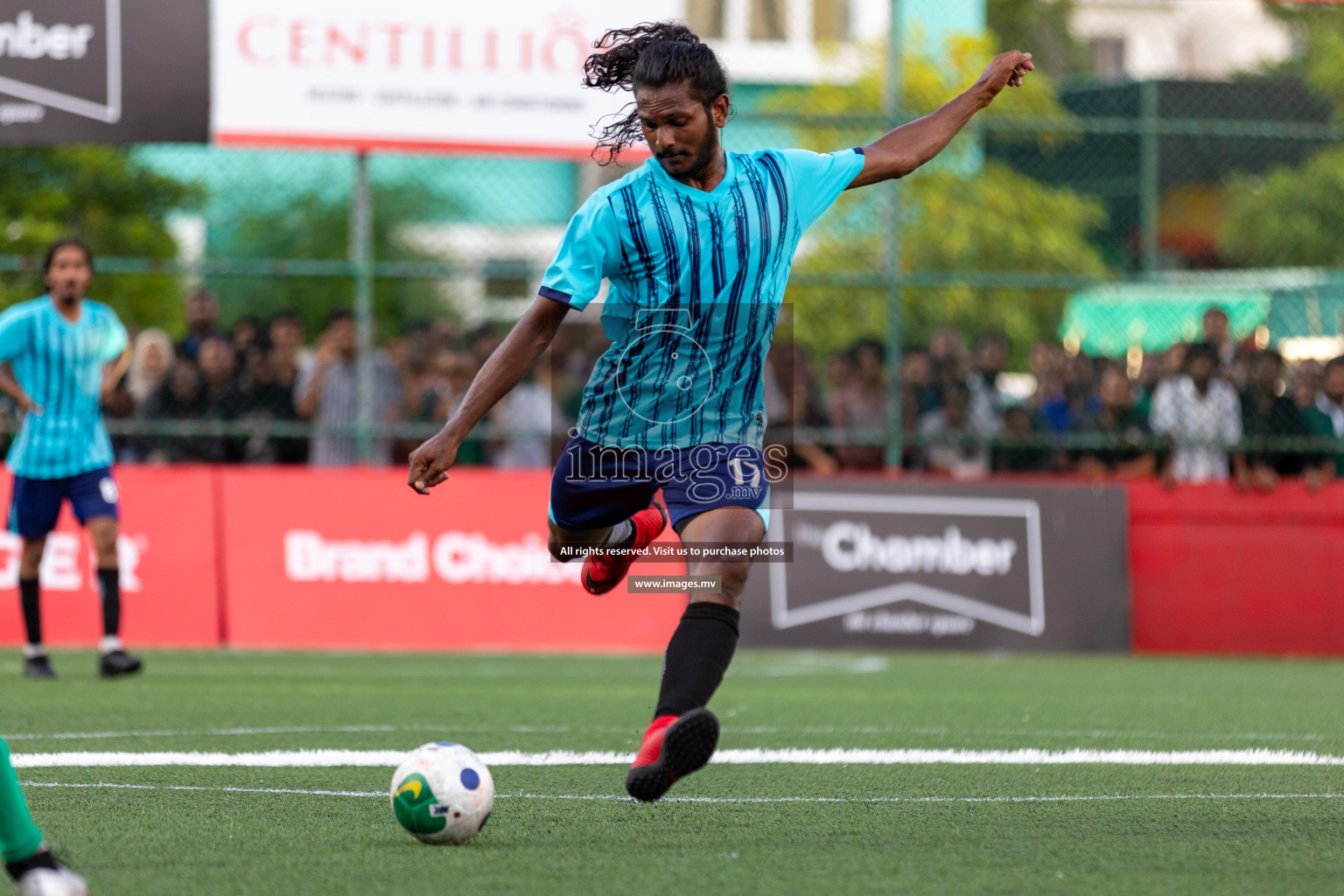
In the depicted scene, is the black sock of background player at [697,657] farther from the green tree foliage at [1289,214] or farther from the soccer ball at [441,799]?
the green tree foliage at [1289,214]

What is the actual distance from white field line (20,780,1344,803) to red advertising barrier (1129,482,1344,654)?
24.4 ft

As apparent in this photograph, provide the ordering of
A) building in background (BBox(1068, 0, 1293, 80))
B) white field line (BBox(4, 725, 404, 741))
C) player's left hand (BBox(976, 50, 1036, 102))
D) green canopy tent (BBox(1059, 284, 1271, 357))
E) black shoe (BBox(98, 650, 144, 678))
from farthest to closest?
building in background (BBox(1068, 0, 1293, 80)) < green canopy tent (BBox(1059, 284, 1271, 357)) < black shoe (BBox(98, 650, 144, 678)) < white field line (BBox(4, 725, 404, 741)) < player's left hand (BBox(976, 50, 1036, 102))

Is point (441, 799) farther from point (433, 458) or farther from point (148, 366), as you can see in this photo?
point (148, 366)

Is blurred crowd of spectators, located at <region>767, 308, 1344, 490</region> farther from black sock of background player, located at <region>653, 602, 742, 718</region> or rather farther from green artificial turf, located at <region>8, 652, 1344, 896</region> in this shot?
black sock of background player, located at <region>653, 602, 742, 718</region>

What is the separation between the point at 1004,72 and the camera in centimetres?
548

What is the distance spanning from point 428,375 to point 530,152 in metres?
1.72

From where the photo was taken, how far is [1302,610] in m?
12.5

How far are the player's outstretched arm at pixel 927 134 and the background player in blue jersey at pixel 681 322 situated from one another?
92mm

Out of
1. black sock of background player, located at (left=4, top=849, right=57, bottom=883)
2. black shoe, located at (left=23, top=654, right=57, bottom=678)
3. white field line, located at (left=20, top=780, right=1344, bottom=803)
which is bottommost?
black shoe, located at (left=23, top=654, right=57, bottom=678)

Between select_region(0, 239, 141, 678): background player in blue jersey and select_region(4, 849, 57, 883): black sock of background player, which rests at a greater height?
select_region(0, 239, 141, 678): background player in blue jersey

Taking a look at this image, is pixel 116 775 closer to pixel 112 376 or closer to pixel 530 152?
pixel 112 376

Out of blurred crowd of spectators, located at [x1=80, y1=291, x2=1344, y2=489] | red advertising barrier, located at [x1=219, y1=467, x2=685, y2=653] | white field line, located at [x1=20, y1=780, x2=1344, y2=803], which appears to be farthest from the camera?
blurred crowd of spectators, located at [x1=80, y1=291, x2=1344, y2=489]

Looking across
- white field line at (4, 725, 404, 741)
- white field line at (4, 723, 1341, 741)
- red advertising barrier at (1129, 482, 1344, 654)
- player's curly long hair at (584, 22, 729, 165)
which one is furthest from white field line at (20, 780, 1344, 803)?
red advertising barrier at (1129, 482, 1344, 654)

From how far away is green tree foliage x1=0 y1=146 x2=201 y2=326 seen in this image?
1941cm
